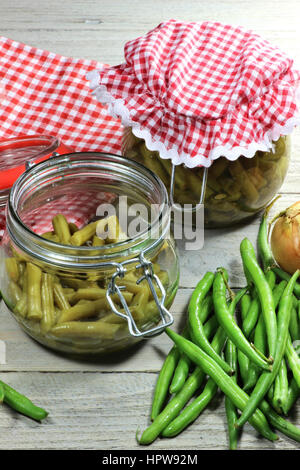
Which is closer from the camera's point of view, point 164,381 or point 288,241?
point 164,381

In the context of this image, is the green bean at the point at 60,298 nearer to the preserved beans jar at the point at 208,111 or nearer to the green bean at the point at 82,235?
the green bean at the point at 82,235

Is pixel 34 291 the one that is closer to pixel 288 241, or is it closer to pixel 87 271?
pixel 87 271

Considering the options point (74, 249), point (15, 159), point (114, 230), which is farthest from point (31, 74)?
point (74, 249)

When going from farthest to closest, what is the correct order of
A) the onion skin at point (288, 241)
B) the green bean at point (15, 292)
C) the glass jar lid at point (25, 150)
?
1. the glass jar lid at point (25, 150)
2. the onion skin at point (288, 241)
3. the green bean at point (15, 292)

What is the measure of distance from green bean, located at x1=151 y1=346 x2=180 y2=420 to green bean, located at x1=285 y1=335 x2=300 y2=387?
19cm

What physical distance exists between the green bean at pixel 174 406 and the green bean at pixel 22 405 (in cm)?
17

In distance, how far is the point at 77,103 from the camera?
1.80 m

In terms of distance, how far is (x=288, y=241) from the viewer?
4.34ft

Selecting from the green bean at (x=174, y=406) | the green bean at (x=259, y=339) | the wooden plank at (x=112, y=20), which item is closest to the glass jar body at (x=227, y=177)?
the green bean at (x=259, y=339)

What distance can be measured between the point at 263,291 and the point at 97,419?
37 centimetres

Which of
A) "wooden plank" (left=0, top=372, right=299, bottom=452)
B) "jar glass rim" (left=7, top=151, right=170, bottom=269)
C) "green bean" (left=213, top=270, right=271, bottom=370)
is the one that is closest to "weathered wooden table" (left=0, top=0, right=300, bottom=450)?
"wooden plank" (left=0, top=372, right=299, bottom=452)

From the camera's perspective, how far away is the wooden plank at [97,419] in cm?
112

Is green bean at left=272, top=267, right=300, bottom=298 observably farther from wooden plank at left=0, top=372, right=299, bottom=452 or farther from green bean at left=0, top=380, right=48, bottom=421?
green bean at left=0, top=380, right=48, bottom=421

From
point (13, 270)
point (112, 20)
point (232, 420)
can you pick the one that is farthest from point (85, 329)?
point (112, 20)
